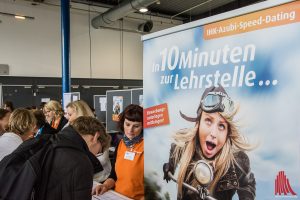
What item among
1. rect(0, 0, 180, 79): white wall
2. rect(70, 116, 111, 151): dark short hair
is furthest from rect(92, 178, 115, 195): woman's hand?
rect(0, 0, 180, 79): white wall

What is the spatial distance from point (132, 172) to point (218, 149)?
89 cm

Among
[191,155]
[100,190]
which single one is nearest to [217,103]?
[191,155]

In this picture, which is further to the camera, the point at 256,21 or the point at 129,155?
the point at 129,155

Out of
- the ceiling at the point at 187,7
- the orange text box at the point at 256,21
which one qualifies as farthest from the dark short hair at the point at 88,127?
the ceiling at the point at 187,7

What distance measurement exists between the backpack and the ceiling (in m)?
7.80

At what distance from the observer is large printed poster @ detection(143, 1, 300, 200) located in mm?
1056

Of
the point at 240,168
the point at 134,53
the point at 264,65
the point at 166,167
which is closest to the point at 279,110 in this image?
the point at 264,65

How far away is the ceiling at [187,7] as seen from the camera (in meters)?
9.03

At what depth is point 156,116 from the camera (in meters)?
1.60

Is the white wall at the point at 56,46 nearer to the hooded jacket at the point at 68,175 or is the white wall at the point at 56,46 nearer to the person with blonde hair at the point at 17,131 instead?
the person with blonde hair at the point at 17,131

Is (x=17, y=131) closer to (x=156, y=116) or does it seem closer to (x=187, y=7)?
(x=156, y=116)

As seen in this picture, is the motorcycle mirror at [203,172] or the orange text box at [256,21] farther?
the motorcycle mirror at [203,172]

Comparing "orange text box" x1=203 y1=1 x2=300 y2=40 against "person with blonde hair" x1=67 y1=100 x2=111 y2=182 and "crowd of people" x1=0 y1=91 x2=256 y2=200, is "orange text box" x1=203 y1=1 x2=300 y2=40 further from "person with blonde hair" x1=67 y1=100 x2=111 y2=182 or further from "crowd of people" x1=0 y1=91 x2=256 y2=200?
"person with blonde hair" x1=67 y1=100 x2=111 y2=182

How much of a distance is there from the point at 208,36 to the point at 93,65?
8.42 m
